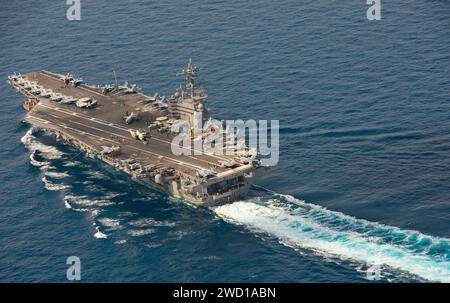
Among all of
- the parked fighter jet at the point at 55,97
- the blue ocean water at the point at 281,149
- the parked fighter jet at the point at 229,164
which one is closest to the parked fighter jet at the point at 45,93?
the parked fighter jet at the point at 55,97

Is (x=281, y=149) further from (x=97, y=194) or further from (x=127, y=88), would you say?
(x=127, y=88)

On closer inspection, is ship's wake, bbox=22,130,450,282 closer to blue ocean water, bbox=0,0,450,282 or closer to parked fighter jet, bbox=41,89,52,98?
blue ocean water, bbox=0,0,450,282

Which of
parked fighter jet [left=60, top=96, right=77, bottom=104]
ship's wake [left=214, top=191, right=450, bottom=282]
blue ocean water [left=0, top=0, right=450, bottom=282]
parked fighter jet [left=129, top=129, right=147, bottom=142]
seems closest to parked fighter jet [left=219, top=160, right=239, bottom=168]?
blue ocean water [left=0, top=0, right=450, bottom=282]

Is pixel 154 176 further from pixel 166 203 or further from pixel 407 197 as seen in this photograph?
pixel 407 197

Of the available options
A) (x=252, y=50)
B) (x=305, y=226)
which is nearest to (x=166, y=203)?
(x=305, y=226)

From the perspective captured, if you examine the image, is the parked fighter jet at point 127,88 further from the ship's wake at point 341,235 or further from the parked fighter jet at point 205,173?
the ship's wake at point 341,235
